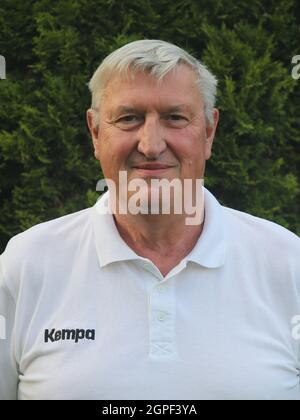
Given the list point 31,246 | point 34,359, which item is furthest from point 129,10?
point 34,359

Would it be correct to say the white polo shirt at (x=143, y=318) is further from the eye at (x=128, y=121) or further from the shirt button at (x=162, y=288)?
the eye at (x=128, y=121)

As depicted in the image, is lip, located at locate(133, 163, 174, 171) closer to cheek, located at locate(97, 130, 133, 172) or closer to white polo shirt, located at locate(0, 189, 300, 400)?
cheek, located at locate(97, 130, 133, 172)

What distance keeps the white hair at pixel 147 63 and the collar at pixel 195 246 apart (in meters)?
0.33

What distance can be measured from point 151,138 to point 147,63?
0.74 feet

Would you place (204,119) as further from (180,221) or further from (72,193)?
(72,193)

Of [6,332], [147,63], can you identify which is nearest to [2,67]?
[147,63]

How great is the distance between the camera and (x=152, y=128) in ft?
6.14

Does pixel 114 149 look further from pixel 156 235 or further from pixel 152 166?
pixel 156 235

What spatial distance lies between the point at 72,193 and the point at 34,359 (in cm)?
173

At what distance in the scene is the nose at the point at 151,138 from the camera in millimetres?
1863

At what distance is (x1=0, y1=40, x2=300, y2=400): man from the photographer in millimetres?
1808

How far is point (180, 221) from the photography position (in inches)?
80.0

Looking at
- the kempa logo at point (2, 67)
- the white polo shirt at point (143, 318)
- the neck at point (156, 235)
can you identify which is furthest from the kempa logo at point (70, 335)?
the kempa logo at point (2, 67)
